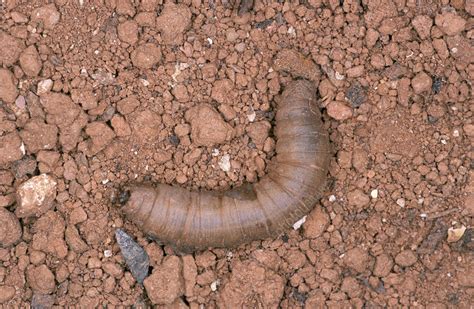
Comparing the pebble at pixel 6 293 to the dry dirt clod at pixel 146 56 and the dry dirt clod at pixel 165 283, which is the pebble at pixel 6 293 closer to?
the dry dirt clod at pixel 165 283

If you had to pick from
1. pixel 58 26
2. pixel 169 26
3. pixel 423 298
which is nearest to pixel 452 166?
pixel 423 298

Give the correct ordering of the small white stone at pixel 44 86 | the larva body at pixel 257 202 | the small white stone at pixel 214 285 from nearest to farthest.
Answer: the larva body at pixel 257 202 < the small white stone at pixel 44 86 < the small white stone at pixel 214 285

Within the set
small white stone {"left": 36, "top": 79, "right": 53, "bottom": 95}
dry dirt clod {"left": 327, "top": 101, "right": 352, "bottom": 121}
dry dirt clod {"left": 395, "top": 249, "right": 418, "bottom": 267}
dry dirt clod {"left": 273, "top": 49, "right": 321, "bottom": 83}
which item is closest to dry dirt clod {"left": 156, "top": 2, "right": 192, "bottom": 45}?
dry dirt clod {"left": 273, "top": 49, "right": 321, "bottom": 83}

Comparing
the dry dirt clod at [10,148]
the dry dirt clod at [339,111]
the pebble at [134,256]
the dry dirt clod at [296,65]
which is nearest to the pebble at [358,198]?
the dry dirt clod at [339,111]

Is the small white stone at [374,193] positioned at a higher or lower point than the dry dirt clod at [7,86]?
lower

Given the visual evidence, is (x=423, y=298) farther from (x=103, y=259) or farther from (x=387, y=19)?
(x=103, y=259)

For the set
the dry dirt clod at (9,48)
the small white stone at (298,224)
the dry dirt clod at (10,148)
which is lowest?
the small white stone at (298,224)
